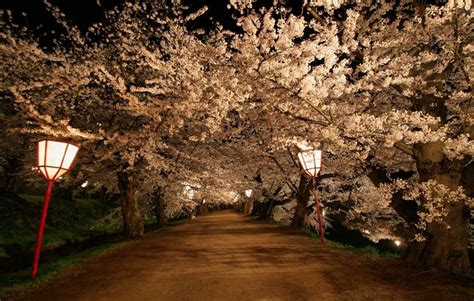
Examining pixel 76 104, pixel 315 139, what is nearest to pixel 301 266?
pixel 315 139

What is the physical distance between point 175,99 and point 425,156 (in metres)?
8.72

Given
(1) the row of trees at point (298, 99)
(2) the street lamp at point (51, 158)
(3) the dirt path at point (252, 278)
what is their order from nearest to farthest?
1. (3) the dirt path at point (252, 278)
2. (1) the row of trees at point (298, 99)
3. (2) the street lamp at point (51, 158)

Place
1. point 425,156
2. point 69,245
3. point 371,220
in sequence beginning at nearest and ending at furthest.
→ 1. point 425,156
2. point 69,245
3. point 371,220

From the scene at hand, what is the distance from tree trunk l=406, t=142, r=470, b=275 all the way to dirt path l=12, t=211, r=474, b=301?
2.03ft

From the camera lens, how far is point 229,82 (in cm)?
863

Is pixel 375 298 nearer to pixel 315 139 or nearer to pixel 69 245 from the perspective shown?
pixel 315 139

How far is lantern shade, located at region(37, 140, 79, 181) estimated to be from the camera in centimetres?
842

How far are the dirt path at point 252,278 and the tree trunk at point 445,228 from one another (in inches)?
24.4

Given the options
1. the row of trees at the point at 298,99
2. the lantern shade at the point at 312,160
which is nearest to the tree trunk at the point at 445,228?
the row of trees at the point at 298,99

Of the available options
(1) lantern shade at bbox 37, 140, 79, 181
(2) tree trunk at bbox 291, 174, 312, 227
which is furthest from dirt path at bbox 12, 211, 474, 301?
(2) tree trunk at bbox 291, 174, 312, 227

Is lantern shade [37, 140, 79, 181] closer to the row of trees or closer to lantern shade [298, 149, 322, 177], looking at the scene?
the row of trees

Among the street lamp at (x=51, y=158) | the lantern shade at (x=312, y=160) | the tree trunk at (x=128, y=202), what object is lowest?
the tree trunk at (x=128, y=202)

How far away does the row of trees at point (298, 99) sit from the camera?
7.56m

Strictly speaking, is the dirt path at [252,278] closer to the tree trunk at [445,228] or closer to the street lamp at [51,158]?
the tree trunk at [445,228]
